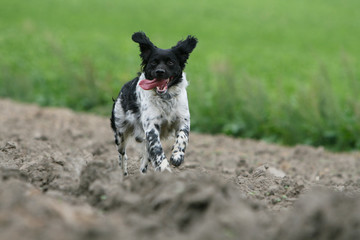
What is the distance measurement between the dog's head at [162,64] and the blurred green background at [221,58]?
6184mm

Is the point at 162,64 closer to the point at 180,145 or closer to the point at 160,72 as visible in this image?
the point at 160,72

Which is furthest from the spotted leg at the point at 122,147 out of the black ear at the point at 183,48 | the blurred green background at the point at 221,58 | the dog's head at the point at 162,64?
the blurred green background at the point at 221,58

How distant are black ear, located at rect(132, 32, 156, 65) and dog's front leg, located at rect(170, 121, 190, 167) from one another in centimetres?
94

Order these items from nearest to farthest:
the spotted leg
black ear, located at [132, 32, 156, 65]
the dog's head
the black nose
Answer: the black nose → the dog's head → black ear, located at [132, 32, 156, 65] → the spotted leg

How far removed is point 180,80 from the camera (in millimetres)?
6980

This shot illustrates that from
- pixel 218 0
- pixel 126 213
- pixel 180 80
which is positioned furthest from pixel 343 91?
pixel 218 0

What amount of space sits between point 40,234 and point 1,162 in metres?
3.13

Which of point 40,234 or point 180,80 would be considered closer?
point 40,234

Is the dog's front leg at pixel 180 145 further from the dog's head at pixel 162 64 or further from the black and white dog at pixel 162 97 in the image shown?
the dog's head at pixel 162 64

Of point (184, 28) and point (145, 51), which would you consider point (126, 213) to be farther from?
point (184, 28)

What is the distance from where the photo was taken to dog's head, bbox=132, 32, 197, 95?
22.1 ft

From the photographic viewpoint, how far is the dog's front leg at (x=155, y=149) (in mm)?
6441

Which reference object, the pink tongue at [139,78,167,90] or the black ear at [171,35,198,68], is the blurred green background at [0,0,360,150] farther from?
the pink tongue at [139,78,167,90]

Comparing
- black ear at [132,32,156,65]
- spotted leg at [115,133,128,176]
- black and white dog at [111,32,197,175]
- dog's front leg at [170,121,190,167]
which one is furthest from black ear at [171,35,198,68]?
spotted leg at [115,133,128,176]
